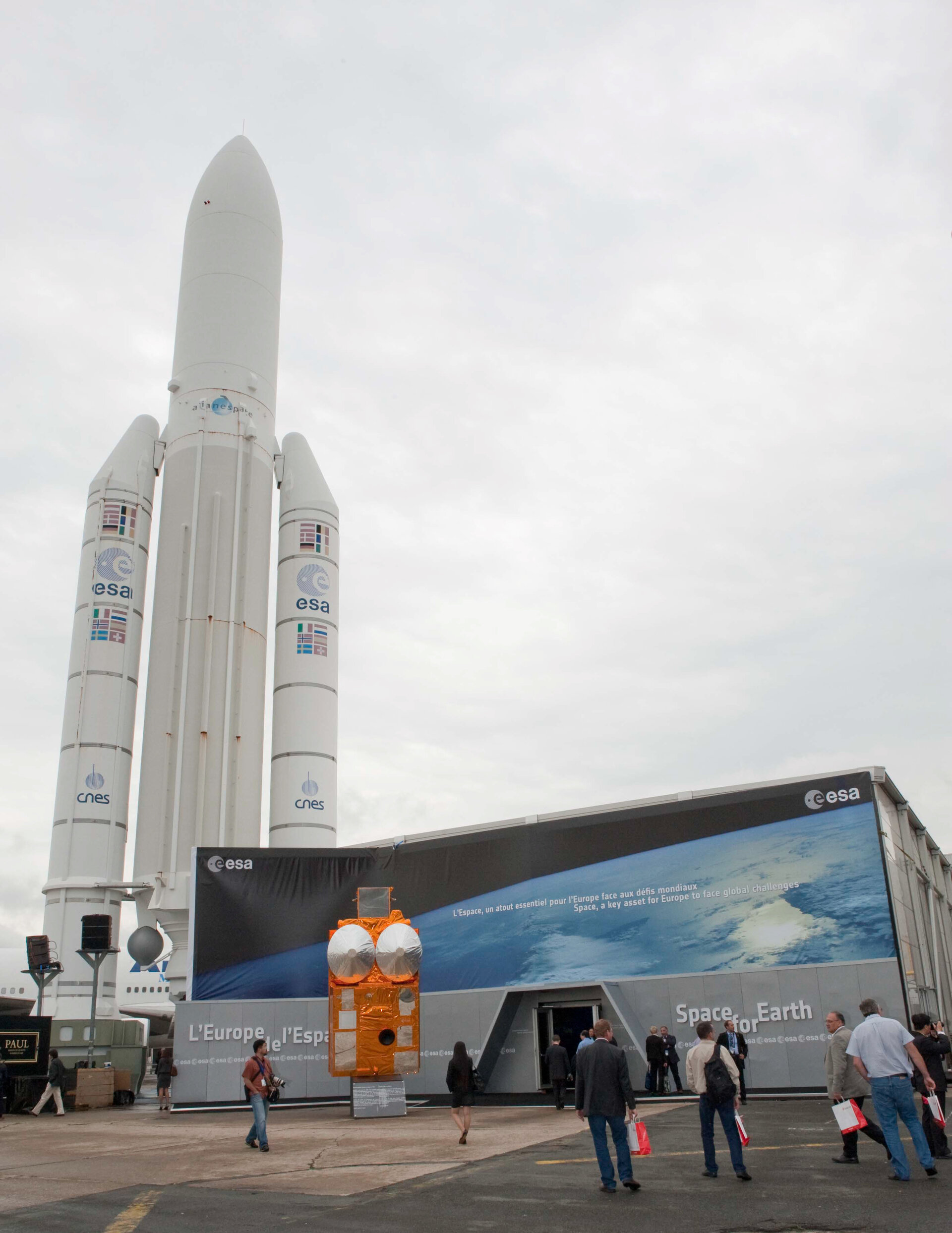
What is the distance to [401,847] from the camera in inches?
1013

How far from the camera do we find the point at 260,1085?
A: 40.4 feet

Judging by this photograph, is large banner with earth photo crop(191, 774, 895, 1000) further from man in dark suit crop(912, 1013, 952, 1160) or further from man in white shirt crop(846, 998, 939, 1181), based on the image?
man in white shirt crop(846, 998, 939, 1181)

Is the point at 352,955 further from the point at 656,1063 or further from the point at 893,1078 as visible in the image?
the point at 893,1078

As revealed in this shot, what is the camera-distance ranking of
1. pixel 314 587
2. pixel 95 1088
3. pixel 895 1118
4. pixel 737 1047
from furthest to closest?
pixel 314 587 < pixel 95 1088 < pixel 737 1047 < pixel 895 1118

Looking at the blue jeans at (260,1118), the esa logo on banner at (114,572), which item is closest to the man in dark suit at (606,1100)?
the blue jeans at (260,1118)

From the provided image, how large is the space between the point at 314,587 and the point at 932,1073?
955 inches

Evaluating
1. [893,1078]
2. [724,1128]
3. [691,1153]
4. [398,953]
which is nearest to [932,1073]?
[893,1078]

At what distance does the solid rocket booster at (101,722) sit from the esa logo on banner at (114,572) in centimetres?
3

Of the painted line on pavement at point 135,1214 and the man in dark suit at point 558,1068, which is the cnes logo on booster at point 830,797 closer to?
the man in dark suit at point 558,1068

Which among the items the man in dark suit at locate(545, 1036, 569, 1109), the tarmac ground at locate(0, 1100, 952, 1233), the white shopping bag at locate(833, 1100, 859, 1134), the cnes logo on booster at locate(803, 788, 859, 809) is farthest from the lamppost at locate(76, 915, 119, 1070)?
the white shopping bag at locate(833, 1100, 859, 1134)

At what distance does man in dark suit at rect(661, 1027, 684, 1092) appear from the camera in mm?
19781

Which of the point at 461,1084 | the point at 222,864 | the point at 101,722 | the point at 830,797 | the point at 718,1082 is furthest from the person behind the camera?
the point at 101,722

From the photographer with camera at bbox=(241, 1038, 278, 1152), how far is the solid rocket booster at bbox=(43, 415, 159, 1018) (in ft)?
57.5

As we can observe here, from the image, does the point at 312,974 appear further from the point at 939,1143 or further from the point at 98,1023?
the point at 939,1143
